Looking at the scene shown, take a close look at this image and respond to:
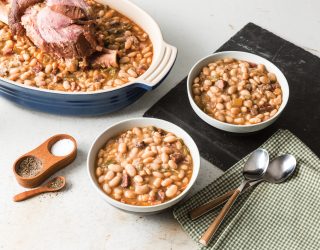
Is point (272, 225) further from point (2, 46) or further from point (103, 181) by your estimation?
point (2, 46)

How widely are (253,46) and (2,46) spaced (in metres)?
1.49

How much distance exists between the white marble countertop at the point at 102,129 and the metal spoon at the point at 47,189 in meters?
0.03

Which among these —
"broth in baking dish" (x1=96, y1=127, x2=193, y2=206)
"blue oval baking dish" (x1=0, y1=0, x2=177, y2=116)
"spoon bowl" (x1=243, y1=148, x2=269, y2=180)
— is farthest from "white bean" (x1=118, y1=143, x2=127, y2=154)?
"spoon bowl" (x1=243, y1=148, x2=269, y2=180)

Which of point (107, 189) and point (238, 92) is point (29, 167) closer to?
point (107, 189)

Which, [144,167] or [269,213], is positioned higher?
[144,167]

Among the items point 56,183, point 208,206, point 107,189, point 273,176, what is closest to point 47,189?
point 56,183

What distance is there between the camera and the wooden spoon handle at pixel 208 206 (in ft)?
8.13

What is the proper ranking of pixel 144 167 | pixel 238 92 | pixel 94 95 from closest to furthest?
pixel 144 167 → pixel 94 95 → pixel 238 92

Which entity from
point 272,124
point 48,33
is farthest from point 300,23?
point 48,33

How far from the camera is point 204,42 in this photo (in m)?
3.43

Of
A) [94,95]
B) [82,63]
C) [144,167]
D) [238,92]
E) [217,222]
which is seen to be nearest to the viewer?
[217,222]

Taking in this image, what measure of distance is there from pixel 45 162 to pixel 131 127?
17.5 inches

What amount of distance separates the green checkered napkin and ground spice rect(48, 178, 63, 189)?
58 centimetres

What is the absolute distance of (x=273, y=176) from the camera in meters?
2.56
